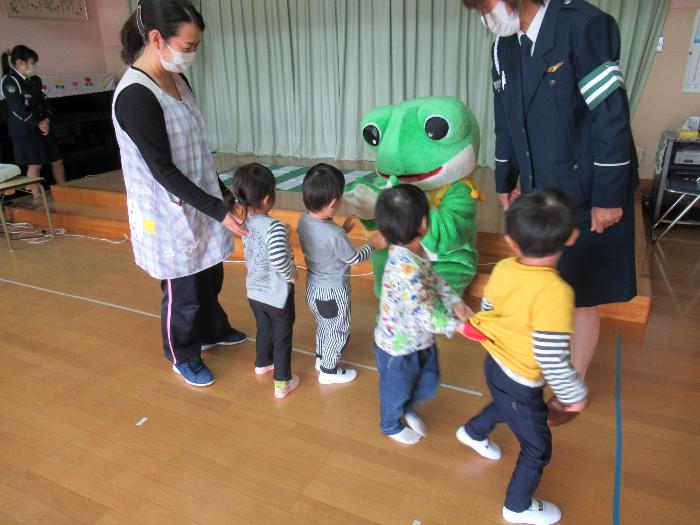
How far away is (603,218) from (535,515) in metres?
0.83

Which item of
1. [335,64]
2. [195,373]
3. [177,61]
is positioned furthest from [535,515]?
[335,64]

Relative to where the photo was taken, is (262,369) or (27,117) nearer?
(262,369)

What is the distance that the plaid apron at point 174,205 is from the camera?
1.67m

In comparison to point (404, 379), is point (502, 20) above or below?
above

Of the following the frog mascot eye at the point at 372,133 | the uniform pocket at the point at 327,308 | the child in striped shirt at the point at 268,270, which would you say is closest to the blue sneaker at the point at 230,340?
the child in striped shirt at the point at 268,270

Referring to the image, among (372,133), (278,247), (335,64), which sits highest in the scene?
(335,64)

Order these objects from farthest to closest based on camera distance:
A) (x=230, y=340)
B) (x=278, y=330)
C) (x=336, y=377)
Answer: (x=230, y=340) < (x=336, y=377) < (x=278, y=330)

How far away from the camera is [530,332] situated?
1.16 m

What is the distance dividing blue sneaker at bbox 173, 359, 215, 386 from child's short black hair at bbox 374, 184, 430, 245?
1.07m

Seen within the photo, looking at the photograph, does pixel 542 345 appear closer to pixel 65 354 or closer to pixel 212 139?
pixel 65 354

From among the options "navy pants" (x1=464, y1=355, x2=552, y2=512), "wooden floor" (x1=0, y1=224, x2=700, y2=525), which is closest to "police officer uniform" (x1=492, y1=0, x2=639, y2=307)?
"navy pants" (x1=464, y1=355, x2=552, y2=512)

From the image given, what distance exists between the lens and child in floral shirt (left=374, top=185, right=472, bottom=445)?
1.35m

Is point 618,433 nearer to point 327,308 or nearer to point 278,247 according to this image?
point 327,308

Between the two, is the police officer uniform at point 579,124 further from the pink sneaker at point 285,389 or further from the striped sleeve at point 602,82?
the pink sneaker at point 285,389
